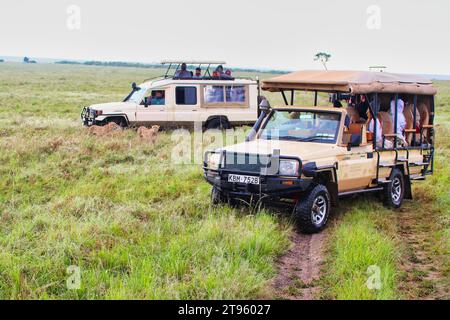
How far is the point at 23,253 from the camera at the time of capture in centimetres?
573

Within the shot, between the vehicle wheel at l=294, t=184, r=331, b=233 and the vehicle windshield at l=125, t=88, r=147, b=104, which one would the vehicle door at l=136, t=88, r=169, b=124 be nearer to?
the vehicle windshield at l=125, t=88, r=147, b=104

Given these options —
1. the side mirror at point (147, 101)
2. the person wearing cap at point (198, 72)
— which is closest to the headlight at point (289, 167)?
the side mirror at point (147, 101)

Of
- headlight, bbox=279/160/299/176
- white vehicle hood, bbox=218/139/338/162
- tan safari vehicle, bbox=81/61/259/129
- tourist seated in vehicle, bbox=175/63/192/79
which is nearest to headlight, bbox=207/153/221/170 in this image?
white vehicle hood, bbox=218/139/338/162

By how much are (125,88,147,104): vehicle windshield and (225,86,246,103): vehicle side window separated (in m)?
2.89

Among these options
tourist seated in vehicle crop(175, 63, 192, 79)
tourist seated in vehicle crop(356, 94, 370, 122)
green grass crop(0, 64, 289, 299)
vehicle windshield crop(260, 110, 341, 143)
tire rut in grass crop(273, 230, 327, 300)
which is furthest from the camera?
tourist seated in vehicle crop(175, 63, 192, 79)

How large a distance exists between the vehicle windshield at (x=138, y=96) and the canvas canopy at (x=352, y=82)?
8.10 m

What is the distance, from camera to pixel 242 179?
7.42 meters

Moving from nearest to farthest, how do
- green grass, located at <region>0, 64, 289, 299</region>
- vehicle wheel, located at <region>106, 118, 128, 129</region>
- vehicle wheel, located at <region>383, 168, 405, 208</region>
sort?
green grass, located at <region>0, 64, 289, 299</region>
vehicle wheel, located at <region>383, 168, 405, 208</region>
vehicle wheel, located at <region>106, 118, 128, 129</region>

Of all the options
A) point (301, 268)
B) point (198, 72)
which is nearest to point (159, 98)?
point (198, 72)

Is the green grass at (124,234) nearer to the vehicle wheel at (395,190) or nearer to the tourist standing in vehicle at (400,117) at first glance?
the vehicle wheel at (395,190)

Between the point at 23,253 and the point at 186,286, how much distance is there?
1.98 m

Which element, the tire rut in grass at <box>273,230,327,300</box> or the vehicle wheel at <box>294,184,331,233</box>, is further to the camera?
the vehicle wheel at <box>294,184,331,233</box>

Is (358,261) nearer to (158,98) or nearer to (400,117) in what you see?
(400,117)

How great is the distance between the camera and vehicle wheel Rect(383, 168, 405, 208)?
29.5ft
